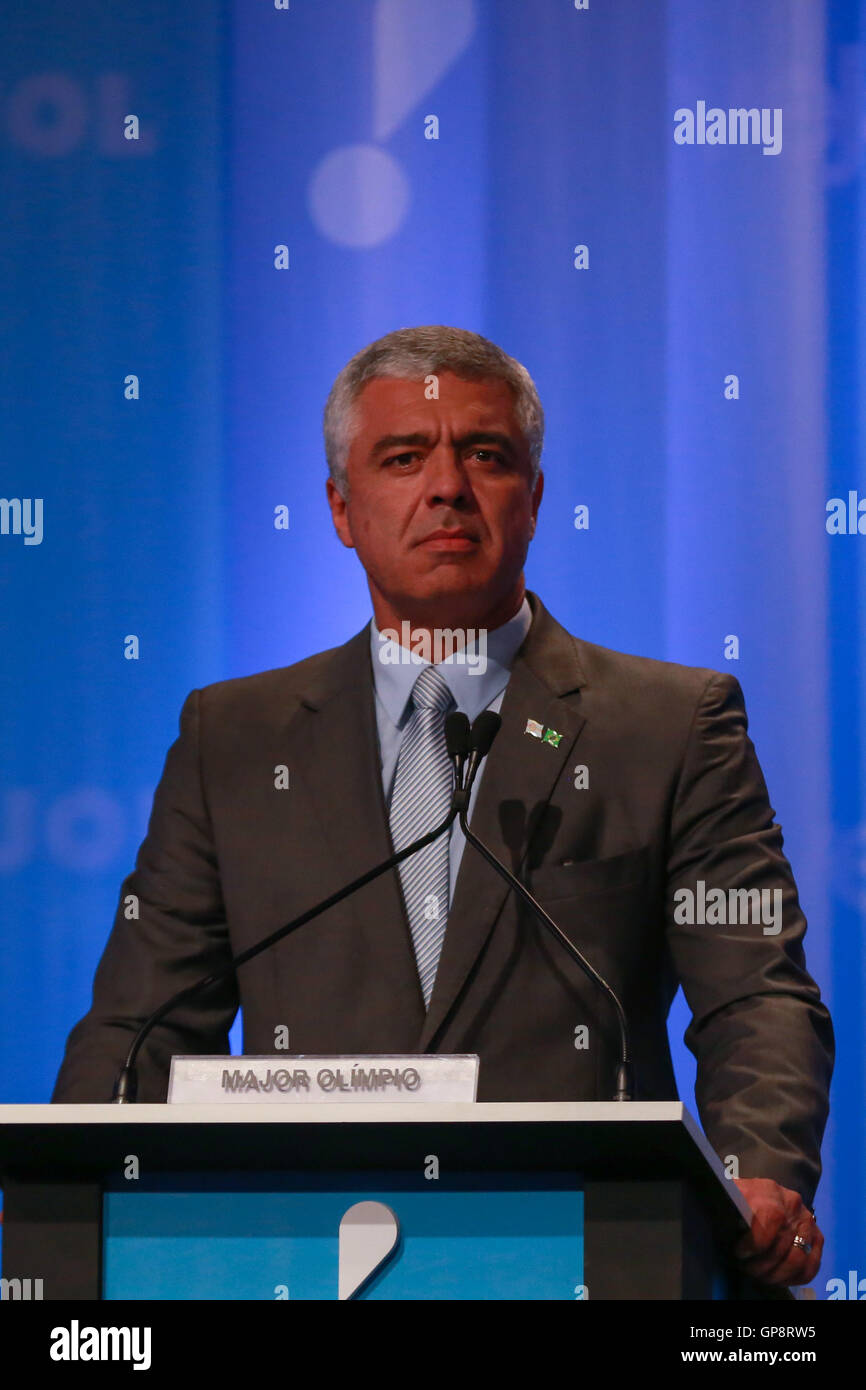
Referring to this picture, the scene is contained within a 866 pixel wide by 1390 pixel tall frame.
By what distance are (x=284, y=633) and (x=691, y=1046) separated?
1218 mm

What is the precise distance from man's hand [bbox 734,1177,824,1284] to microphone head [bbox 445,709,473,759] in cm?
56

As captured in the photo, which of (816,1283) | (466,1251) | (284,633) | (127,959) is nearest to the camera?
(466,1251)

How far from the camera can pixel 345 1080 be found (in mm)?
1672

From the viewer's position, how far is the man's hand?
1841 millimetres

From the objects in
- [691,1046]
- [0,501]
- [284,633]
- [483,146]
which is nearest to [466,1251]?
[691,1046]

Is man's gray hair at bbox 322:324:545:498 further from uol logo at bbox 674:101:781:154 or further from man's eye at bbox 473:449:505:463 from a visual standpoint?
uol logo at bbox 674:101:781:154

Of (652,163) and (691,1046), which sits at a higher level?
(652,163)

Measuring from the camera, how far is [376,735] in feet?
8.86

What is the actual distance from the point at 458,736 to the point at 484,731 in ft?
0.10

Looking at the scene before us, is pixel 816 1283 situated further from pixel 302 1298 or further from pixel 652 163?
pixel 652 163

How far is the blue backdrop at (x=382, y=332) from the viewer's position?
3.27 metres

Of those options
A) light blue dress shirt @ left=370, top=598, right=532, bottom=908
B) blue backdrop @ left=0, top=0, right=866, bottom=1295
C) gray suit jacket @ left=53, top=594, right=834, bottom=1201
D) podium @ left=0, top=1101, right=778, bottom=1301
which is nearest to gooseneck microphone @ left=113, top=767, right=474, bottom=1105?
podium @ left=0, top=1101, right=778, bottom=1301

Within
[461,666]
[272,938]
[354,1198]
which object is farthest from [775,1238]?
[461,666]
